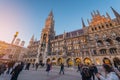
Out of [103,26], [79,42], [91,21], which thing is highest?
[91,21]

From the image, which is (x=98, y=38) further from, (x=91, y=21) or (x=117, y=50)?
(x=91, y=21)

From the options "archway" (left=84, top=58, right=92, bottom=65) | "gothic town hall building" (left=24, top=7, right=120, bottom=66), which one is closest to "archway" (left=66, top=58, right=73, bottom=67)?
"gothic town hall building" (left=24, top=7, right=120, bottom=66)

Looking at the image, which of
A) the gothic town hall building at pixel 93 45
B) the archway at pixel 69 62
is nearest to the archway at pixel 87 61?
the gothic town hall building at pixel 93 45

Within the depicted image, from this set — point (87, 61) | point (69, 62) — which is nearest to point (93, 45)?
point (87, 61)

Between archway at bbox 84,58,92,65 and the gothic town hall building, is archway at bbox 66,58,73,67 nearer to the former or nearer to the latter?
the gothic town hall building

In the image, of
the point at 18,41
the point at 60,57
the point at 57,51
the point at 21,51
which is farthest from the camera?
the point at 18,41

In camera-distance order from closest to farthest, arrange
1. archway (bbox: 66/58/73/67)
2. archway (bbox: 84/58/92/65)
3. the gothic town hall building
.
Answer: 1. the gothic town hall building
2. archway (bbox: 84/58/92/65)
3. archway (bbox: 66/58/73/67)

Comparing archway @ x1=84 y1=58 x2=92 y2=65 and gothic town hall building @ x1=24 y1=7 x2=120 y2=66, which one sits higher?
gothic town hall building @ x1=24 y1=7 x2=120 y2=66

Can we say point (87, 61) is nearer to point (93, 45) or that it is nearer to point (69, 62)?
point (93, 45)

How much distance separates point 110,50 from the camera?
91.7 feet

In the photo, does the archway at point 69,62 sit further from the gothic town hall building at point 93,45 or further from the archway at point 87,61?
the archway at point 87,61

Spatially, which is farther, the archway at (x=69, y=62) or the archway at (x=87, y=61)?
the archway at (x=69, y=62)

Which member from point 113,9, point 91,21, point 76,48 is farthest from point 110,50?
point 113,9

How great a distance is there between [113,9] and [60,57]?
35161mm
